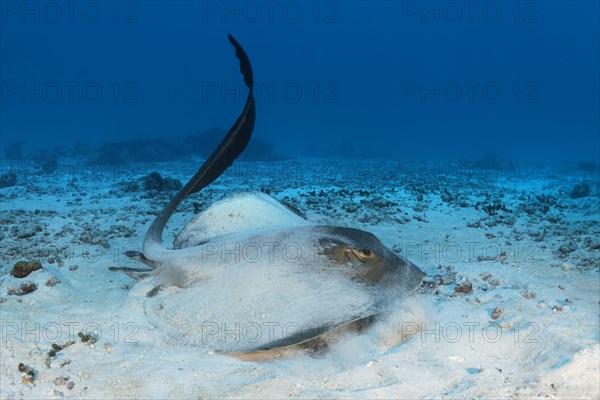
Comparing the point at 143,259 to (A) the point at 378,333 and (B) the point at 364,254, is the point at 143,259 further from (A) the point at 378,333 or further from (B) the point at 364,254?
(A) the point at 378,333

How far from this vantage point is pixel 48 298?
4.04 meters

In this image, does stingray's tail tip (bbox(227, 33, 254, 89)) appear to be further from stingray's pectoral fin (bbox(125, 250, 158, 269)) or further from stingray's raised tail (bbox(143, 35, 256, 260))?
stingray's pectoral fin (bbox(125, 250, 158, 269))

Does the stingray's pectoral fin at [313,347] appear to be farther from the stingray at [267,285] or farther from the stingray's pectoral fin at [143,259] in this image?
the stingray's pectoral fin at [143,259]

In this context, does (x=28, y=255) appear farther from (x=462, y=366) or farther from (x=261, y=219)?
(x=462, y=366)

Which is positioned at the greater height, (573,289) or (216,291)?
(573,289)

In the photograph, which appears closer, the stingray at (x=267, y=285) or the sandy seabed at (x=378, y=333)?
the sandy seabed at (x=378, y=333)

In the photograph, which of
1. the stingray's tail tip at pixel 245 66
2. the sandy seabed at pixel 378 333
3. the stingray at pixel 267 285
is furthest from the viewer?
the stingray's tail tip at pixel 245 66

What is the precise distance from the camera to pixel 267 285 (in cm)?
302

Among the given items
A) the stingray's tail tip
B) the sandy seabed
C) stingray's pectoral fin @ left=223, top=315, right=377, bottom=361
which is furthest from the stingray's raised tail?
stingray's pectoral fin @ left=223, top=315, right=377, bottom=361

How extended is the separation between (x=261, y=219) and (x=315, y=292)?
1926mm

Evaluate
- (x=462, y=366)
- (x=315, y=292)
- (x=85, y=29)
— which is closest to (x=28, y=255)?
(x=315, y=292)

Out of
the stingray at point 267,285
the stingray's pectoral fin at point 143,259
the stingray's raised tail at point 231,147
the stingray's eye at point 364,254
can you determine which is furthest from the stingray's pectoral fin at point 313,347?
the stingray's raised tail at point 231,147

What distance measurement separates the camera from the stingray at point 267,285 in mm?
2664

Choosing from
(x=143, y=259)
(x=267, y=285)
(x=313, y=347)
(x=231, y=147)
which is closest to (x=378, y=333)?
(x=313, y=347)
